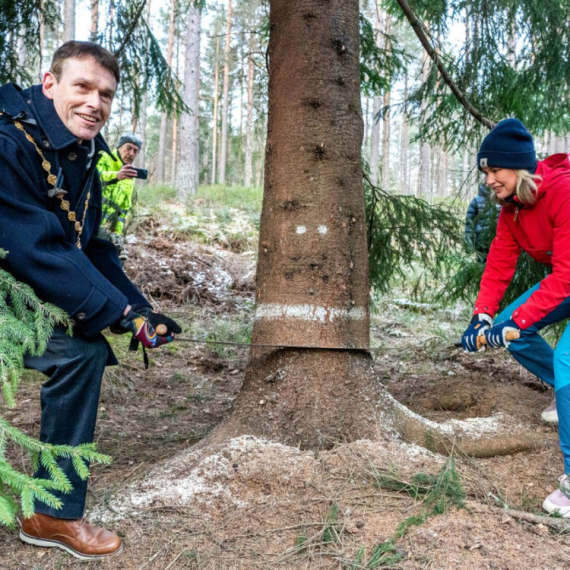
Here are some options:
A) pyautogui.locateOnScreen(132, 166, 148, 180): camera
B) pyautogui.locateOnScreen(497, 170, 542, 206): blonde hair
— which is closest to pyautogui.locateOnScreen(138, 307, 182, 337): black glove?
pyautogui.locateOnScreen(497, 170, 542, 206): blonde hair

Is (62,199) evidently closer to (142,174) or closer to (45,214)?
(45,214)

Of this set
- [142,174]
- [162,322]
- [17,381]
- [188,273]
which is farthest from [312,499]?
[188,273]

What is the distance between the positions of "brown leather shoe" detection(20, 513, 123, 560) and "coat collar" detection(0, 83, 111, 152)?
5.21 ft

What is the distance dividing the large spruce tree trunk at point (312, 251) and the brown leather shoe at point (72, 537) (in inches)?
35.1

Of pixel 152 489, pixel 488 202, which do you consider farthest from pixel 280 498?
pixel 488 202

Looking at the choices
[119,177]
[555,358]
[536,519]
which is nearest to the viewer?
[536,519]

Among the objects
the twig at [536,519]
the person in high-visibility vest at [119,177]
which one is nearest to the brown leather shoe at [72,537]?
the twig at [536,519]

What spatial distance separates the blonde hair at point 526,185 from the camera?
297 centimetres

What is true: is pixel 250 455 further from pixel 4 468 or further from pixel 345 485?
pixel 4 468

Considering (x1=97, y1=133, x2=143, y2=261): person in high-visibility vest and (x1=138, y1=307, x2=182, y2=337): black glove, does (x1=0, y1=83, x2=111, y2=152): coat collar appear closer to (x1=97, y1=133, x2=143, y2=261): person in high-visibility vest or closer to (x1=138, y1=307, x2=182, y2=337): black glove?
(x1=138, y1=307, x2=182, y2=337): black glove

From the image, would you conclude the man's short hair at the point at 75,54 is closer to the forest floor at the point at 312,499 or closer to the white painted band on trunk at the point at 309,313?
the white painted band on trunk at the point at 309,313

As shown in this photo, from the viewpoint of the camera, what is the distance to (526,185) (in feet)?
9.77

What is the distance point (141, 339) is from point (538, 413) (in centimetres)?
264

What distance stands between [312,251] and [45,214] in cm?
144
